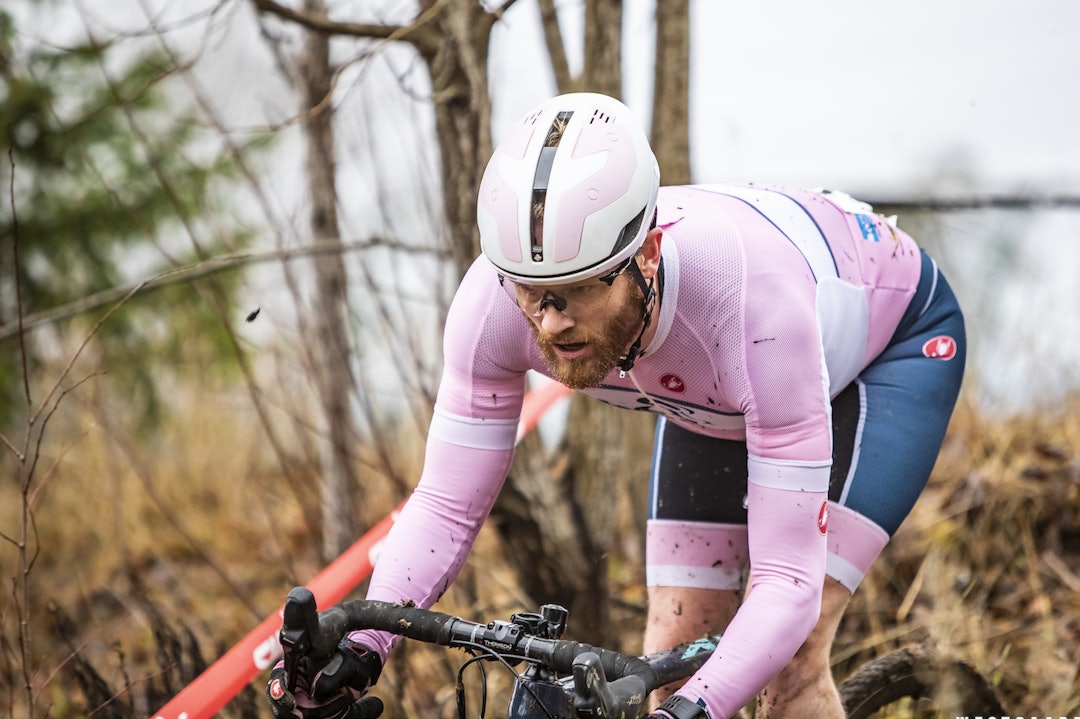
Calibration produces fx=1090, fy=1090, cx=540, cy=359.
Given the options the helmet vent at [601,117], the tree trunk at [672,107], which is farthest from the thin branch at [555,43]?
the helmet vent at [601,117]

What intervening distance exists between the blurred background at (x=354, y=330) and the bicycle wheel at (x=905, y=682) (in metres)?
0.25

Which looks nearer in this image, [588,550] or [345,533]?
[588,550]

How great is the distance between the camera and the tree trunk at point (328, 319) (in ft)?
16.2

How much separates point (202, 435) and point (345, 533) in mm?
3494

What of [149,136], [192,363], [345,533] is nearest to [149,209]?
[149,136]

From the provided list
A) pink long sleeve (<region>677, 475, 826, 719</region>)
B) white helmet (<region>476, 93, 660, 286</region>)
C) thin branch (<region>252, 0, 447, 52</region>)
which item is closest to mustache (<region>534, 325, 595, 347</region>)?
white helmet (<region>476, 93, 660, 286</region>)

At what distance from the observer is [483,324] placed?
2447 mm

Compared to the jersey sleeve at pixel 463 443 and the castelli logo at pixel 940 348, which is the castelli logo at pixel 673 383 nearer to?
the jersey sleeve at pixel 463 443

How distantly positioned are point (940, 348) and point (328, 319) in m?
3.07

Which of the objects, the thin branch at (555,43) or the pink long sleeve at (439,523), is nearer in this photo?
the pink long sleeve at (439,523)

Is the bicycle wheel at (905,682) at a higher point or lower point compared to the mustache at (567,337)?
lower

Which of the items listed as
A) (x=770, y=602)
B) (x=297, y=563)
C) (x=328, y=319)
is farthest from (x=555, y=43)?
(x=297, y=563)

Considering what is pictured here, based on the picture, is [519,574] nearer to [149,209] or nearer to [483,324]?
[483,324]

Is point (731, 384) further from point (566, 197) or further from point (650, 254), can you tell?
point (566, 197)
